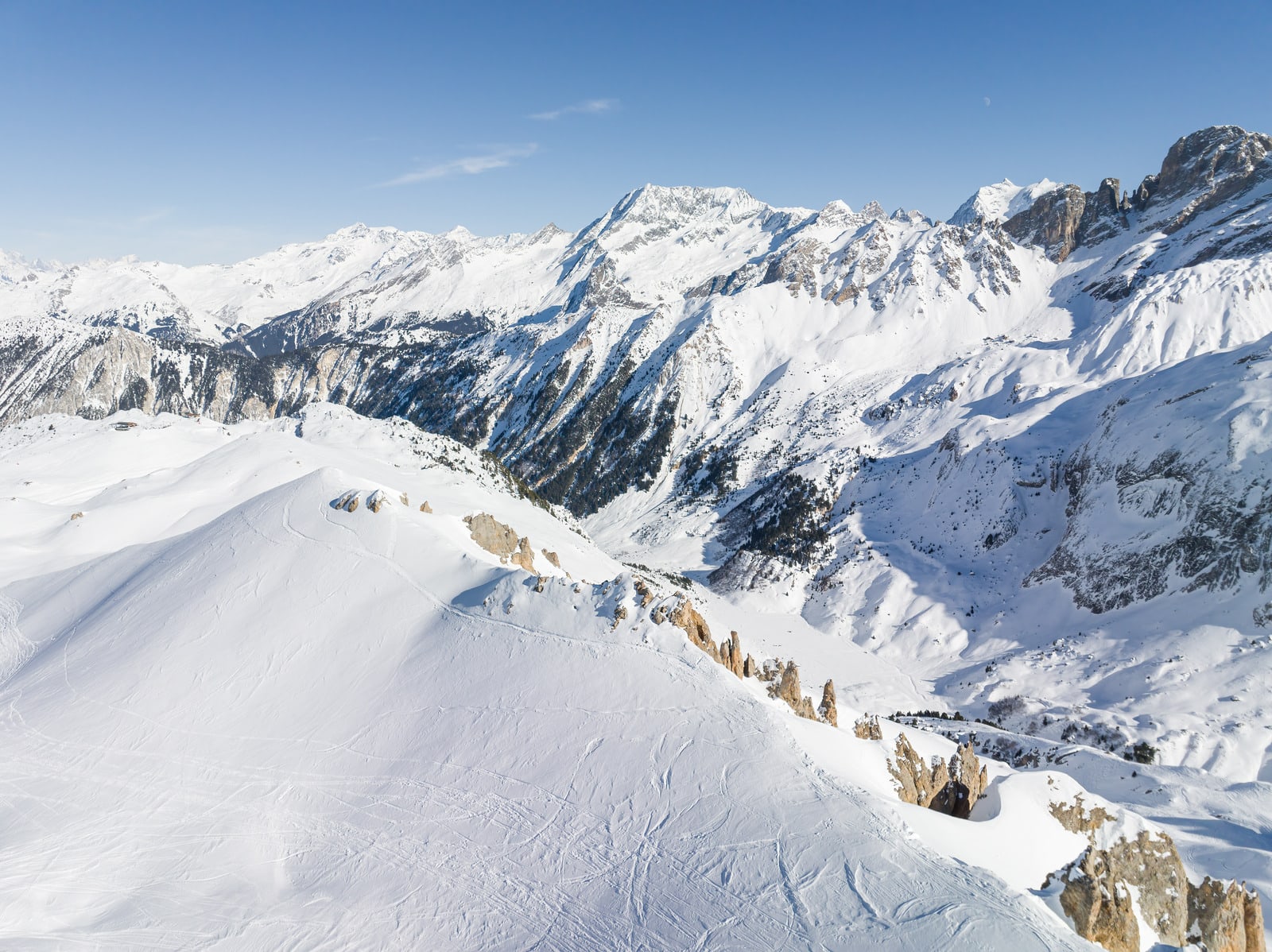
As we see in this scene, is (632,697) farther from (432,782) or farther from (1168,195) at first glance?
(1168,195)

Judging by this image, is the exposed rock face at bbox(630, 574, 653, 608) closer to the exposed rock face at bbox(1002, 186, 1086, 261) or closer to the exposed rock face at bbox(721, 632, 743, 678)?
the exposed rock face at bbox(721, 632, 743, 678)

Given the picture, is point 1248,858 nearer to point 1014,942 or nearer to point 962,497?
point 1014,942

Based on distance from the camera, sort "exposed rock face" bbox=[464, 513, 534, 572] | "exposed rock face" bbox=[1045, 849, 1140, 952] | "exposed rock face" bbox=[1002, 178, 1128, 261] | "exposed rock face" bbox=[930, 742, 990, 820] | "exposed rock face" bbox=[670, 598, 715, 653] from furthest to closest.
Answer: "exposed rock face" bbox=[1002, 178, 1128, 261]
"exposed rock face" bbox=[464, 513, 534, 572]
"exposed rock face" bbox=[670, 598, 715, 653]
"exposed rock face" bbox=[930, 742, 990, 820]
"exposed rock face" bbox=[1045, 849, 1140, 952]

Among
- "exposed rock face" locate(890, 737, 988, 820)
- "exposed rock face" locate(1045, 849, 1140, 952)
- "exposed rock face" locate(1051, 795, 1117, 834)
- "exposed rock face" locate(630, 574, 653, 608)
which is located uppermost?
"exposed rock face" locate(630, 574, 653, 608)

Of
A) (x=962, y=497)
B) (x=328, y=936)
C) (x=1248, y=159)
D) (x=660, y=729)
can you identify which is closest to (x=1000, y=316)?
(x=1248, y=159)

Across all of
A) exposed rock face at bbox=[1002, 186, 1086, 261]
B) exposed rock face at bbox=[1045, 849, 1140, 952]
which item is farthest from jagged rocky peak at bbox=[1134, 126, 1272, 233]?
exposed rock face at bbox=[1045, 849, 1140, 952]

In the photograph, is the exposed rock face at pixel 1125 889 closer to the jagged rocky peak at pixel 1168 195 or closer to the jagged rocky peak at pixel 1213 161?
the jagged rocky peak at pixel 1168 195
